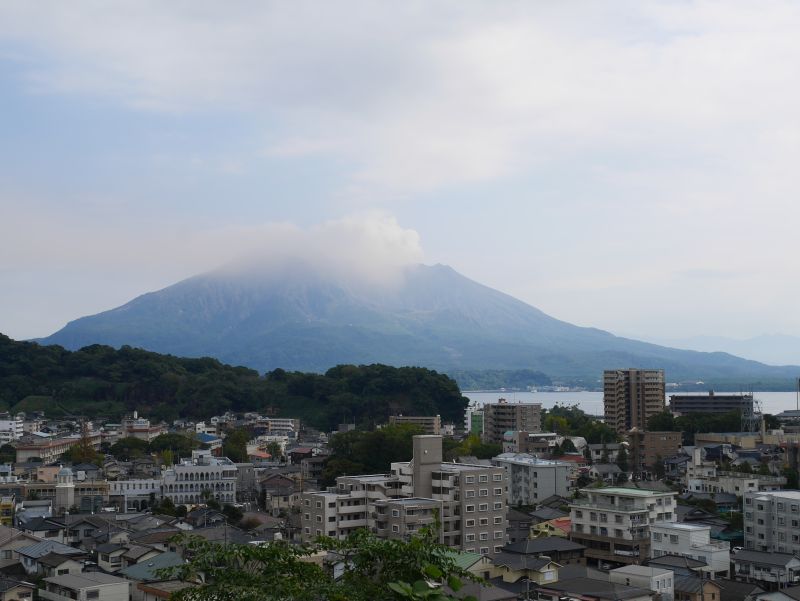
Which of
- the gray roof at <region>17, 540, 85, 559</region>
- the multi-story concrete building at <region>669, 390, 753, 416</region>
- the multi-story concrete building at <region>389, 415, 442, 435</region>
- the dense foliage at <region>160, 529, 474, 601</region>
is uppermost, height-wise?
the dense foliage at <region>160, 529, 474, 601</region>

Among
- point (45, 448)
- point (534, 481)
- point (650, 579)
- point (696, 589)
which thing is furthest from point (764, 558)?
point (45, 448)

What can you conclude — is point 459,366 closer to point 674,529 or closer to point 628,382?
point 628,382

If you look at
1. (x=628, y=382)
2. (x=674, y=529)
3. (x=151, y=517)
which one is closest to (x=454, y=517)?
(x=674, y=529)

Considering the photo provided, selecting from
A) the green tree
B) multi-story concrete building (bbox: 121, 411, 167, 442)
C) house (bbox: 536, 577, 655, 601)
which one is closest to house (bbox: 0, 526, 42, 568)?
house (bbox: 536, 577, 655, 601)

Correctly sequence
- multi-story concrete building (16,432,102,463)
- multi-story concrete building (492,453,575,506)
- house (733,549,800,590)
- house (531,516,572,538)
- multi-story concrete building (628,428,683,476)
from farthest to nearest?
1. multi-story concrete building (16,432,102,463)
2. multi-story concrete building (628,428,683,476)
3. multi-story concrete building (492,453,575,506)
4. house (531,516,572,538)
5. house (733,549,800,590)

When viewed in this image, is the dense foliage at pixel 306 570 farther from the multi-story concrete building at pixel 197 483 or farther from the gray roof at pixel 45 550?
the multi-story concrete building at pixel 197 483

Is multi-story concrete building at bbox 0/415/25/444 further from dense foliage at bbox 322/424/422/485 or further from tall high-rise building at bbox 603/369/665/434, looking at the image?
tall high-rise building at bbox 603/369/665/434
